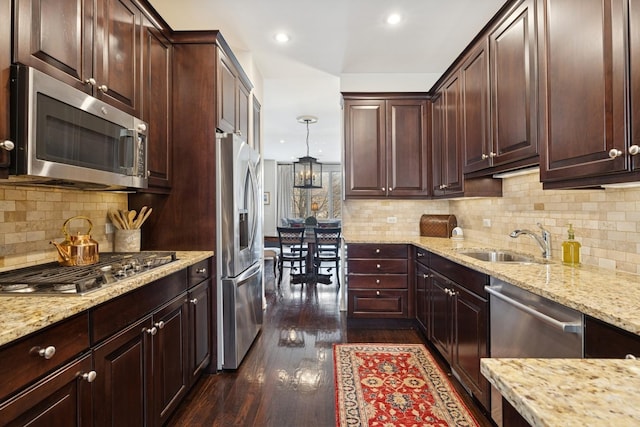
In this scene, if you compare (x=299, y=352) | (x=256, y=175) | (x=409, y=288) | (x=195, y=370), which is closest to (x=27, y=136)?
(x=195, y=370)

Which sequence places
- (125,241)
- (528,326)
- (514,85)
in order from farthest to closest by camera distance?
(125,241) < (514,85) < (528,326)

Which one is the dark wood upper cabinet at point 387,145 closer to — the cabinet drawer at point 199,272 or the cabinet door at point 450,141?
the cabinet door at point 450,141

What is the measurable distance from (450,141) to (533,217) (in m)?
1.07

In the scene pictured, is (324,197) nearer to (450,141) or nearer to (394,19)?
(450,141)

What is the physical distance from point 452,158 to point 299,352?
2.21 meters

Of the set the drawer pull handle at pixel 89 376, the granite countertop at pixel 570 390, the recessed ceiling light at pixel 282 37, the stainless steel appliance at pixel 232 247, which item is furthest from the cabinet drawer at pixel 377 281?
the granite countertop at pixel 570 390

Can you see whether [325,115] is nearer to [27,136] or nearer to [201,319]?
[201,319]

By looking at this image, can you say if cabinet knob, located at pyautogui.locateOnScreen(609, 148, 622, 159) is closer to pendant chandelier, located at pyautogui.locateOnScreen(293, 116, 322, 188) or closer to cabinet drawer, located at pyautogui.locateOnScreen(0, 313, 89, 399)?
cabinet drawer, located at pyautogui.locateOnScreen(0, 313, 89, 399)

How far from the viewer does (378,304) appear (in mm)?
3375

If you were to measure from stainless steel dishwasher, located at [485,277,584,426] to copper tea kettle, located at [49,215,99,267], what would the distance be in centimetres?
214

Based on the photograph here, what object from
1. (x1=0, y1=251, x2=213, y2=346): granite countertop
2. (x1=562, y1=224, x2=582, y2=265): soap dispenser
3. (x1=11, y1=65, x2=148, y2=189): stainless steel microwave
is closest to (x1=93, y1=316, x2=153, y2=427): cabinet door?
(x1=0, y1=251, x2=213, y2=346): granite countertop

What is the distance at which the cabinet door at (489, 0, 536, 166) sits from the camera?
182 cm

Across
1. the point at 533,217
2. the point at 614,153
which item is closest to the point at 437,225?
the point at 533,217

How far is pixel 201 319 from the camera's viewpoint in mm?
2217
